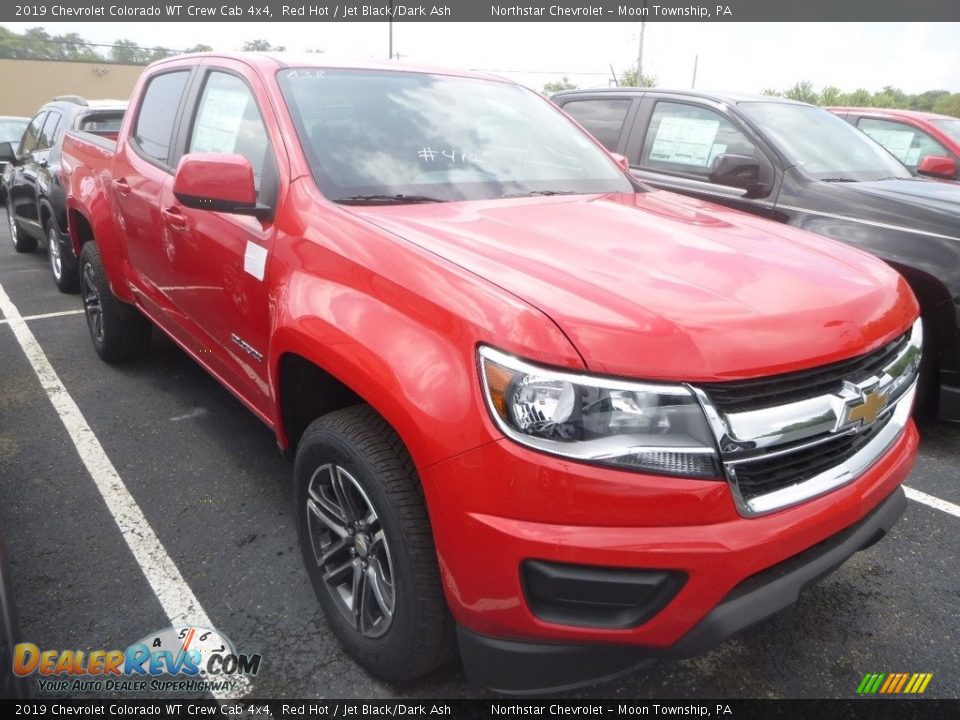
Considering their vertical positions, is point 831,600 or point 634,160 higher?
point 634,160

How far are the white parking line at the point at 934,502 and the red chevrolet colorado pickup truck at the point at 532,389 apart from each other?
125cm

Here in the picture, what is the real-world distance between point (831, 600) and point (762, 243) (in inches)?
50.3

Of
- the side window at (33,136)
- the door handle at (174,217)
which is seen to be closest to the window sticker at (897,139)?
the door handle at (174,217)

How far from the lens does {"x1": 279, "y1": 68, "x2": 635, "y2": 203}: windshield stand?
2.42 meters

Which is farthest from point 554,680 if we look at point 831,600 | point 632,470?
point 831,600

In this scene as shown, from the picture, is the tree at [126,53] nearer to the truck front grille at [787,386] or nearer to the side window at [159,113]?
the side window at [159,113]

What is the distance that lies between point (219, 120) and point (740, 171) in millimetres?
3037

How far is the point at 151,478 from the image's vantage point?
3242 mm

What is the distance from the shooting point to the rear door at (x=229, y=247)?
2.45 m

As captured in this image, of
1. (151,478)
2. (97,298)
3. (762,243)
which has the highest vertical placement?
(762,243)

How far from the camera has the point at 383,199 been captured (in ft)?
7.61

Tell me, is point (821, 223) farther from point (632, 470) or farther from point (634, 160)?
point (632, 470)

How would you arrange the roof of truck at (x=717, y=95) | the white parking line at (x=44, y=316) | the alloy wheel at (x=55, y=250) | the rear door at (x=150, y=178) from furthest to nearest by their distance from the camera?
1. the alloy wheel at (x=55, y=250)
2. the white parking line at (x=44, y=316)
3. the roof of truck at (x=717, y=95)
4. the rear door at (x=150, y=178)

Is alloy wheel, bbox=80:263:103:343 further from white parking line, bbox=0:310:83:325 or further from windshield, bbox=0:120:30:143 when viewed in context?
windshield, bbox=0:120:30:143
